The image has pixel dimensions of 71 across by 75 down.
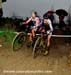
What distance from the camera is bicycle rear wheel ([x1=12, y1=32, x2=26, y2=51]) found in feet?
61.4

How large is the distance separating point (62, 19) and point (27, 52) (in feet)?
14.4

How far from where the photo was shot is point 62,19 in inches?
886

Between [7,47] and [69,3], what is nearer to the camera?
[7,47]

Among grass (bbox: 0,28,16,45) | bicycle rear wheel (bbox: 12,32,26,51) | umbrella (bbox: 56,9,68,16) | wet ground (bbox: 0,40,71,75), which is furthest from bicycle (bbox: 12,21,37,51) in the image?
umbrella (bbox: 56,9,68,16)

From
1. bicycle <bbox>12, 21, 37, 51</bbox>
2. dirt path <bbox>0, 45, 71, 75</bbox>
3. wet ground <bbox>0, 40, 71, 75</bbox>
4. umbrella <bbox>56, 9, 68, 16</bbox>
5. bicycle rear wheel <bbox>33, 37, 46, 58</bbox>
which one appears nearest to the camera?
wet ground <bbox>0, 40, 71, 75</bbox>

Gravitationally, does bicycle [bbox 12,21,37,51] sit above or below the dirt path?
above

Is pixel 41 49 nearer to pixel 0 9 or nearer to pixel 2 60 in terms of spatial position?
pixel 2 60

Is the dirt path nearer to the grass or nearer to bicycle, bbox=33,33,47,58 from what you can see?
bicycle, bbox=33,33,47,58

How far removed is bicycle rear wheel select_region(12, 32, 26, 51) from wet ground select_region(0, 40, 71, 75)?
17 cm

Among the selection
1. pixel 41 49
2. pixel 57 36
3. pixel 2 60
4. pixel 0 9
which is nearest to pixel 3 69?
pixel 2 60

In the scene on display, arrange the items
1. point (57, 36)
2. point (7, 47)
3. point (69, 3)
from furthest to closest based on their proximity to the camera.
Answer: point (69, 3)
point (57, 36)
point (7, 47)

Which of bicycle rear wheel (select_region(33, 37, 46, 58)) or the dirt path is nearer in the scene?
the dirt path

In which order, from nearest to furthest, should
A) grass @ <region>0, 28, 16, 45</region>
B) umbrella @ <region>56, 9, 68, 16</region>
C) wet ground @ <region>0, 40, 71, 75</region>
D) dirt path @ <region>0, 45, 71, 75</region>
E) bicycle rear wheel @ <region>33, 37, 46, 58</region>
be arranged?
wet ground @ <region>0, 40, 71, 75</region>
dirt path @ <region>0, 45, 71, 75</region>
bicycle rear wheel @ <region>33, 37, 46, 58</region>
grass @ <region>0, 28, 16, 45</region>
umbrella @ <region>56, 9, 68, 16</region>

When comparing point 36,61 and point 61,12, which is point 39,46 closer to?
point 36,61
